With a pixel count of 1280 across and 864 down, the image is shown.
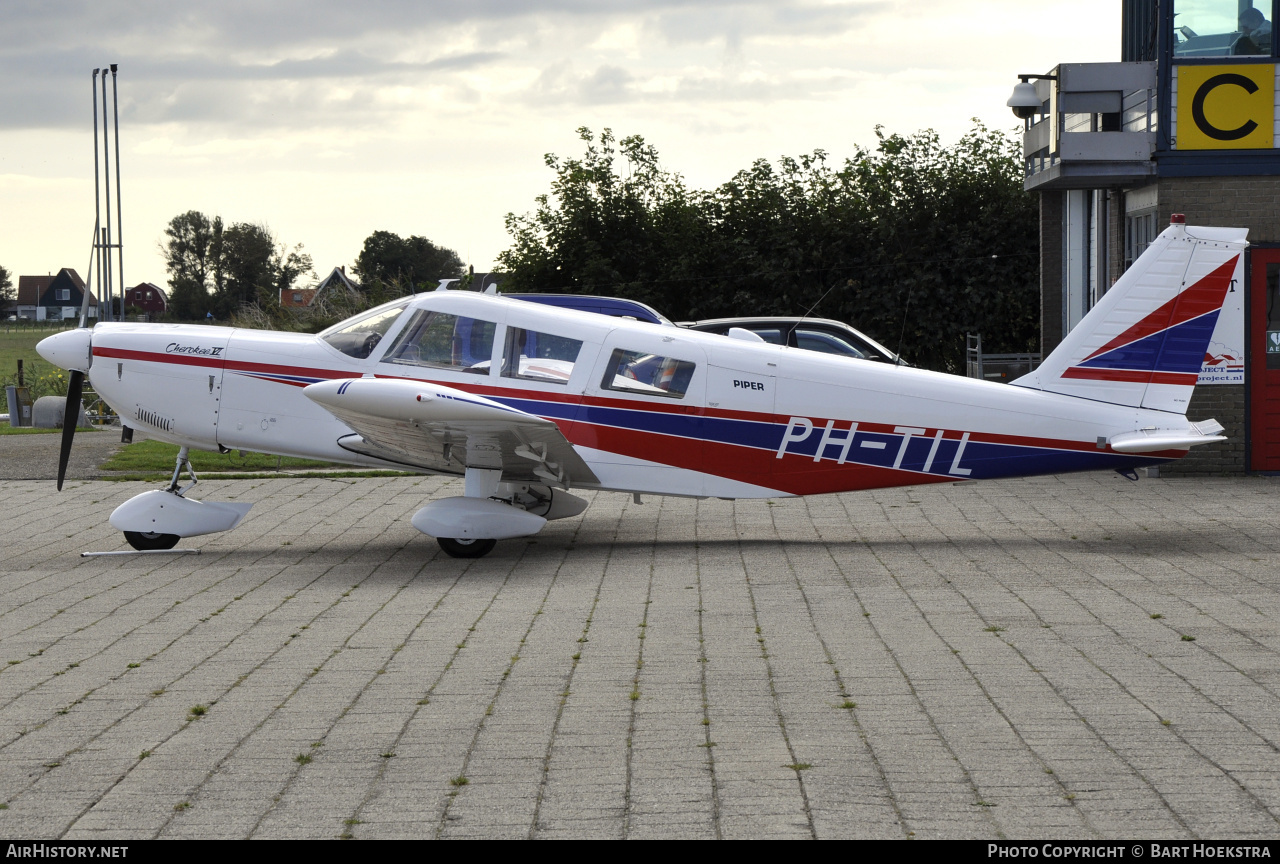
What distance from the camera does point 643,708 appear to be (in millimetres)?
5133

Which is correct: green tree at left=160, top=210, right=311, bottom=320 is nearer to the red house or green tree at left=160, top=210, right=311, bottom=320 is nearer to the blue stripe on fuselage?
the red house

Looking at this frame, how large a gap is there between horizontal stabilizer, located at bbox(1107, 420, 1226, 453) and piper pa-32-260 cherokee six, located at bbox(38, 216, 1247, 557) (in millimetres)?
21

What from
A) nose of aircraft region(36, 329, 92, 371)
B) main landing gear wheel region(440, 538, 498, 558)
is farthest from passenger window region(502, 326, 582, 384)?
nose of aircraft region(36, 329, 92, 371)

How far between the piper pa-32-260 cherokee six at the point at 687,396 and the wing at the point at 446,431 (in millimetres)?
41

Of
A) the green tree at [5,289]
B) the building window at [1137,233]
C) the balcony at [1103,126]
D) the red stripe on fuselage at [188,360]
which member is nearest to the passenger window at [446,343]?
the red stripe on fuselage at [188,360]

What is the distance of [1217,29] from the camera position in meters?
13.3

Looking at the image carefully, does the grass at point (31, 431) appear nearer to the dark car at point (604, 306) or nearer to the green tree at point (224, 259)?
the dark car at point (604, 306)

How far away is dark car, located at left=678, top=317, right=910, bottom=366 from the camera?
14617 millimetres

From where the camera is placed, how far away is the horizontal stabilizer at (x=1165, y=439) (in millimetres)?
8906

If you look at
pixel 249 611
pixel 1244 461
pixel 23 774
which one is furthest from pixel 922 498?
pixel 23 774

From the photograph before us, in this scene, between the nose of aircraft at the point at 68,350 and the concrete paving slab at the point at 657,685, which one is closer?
the concrete paving slab at the point at 657,685

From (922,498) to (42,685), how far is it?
8724 millimetres

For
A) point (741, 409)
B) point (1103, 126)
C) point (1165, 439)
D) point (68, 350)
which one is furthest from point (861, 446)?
point (1103, 126)

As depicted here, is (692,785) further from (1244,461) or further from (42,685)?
(1244,461)
